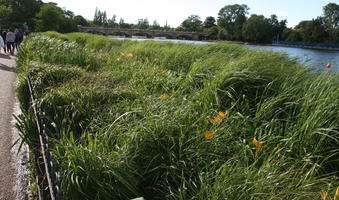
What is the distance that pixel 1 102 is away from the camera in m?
4.80

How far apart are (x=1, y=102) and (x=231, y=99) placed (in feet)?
14.7

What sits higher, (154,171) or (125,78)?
(125,78)

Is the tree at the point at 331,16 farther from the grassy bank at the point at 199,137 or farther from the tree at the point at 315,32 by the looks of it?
the grassy bank at the point at 199,137

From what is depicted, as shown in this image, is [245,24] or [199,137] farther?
[245,24]

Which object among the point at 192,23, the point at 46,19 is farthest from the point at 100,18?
the point at 46,19

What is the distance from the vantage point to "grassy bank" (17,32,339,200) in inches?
65.2

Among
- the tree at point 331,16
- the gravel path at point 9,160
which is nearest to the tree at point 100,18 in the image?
the tree at point 331,16

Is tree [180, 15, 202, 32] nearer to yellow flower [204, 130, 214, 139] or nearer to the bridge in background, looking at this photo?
the bridge in background

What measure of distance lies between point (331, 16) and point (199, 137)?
205ft

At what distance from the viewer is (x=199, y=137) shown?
204 cm

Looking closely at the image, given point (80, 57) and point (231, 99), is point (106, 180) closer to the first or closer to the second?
point (231, 99)

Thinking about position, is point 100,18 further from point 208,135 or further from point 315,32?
point 208,135

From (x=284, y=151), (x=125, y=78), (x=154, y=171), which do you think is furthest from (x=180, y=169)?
(x=125, y=78)

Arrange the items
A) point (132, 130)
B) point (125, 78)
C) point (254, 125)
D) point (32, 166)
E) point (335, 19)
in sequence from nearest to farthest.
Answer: point (132, 130) → point (254, 125) → point (32, 166) → point (125, 78) → point (335, 19)
